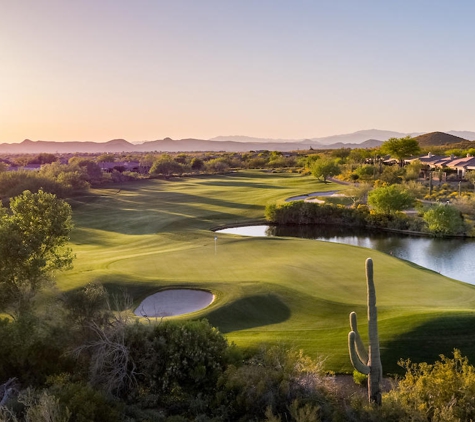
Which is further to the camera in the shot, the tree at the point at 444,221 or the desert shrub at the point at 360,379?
the tree at the point at 444,221

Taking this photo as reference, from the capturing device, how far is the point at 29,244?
2153cm

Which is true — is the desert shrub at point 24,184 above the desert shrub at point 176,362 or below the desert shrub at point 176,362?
above

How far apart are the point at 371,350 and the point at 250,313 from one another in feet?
30.7

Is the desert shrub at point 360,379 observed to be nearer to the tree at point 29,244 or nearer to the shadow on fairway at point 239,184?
the tree at point 29,244

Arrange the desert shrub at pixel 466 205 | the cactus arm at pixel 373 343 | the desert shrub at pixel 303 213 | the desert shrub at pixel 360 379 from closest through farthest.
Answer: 1. the cactus arm at pixel 373 343
2. the desert shrub at pixel 360 379
3. the desert shrub at pixel 466 205
4. the desert shrub at pixel 303 213

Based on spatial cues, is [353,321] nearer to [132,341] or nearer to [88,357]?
[132,341]

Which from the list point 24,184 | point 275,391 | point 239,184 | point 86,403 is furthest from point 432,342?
point 239,184

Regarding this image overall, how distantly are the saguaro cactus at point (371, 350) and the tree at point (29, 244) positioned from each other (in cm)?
1375

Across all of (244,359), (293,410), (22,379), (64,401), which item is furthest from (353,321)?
(22,379)

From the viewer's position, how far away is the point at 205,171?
12556 centimetres

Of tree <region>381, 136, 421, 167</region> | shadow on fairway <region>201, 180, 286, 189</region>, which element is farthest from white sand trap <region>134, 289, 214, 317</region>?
tree <region>381, 136, 421, 167</region>

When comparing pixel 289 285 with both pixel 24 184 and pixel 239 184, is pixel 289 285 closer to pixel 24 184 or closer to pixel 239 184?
pixel 24 184

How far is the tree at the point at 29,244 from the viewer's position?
20047 millimetres

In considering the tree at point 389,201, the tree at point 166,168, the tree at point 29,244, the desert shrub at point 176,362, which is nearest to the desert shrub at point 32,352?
the desert shrub at point 176,362
